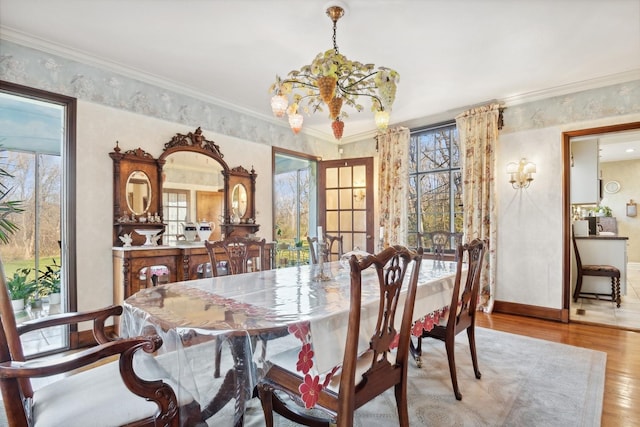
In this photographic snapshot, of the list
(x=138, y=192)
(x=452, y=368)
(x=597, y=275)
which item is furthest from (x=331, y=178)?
(x=597, y=275)

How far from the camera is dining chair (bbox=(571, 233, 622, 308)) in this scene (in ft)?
14.8

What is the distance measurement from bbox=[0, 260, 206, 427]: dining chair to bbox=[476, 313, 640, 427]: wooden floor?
241 centimetres

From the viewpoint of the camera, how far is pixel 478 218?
14.1 ft

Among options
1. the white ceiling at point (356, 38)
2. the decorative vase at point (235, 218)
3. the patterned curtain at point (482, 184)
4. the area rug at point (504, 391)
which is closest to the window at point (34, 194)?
the white ceiling at point (356, 38)

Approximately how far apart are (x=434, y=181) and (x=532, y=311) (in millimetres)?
2213

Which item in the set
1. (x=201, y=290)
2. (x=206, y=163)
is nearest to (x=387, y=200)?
(x=206, y=163)

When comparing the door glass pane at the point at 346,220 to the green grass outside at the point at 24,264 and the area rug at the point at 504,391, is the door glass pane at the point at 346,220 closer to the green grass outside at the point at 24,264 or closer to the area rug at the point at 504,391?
the area rug at the point at 504,391

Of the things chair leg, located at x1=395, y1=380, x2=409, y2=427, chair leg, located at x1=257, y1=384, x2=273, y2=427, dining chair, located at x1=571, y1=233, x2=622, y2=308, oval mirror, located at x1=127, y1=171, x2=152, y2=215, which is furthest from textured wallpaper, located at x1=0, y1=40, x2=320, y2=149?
dining chair, located at x1=571, y1=233, x2=622, y2=308

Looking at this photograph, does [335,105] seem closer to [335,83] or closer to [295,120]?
[335,83]

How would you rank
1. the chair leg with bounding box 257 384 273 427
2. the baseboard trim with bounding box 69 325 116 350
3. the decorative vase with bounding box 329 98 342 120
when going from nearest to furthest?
1. the chair leg with bounding box 257 384 273 427
2. the decorative vase with bounding box 329 98 342 120
3. the baseboard trim with bounding box 69 325 116 350

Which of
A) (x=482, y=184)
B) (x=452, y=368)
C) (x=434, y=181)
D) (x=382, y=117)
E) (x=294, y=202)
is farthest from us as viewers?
(x=294, y=202)

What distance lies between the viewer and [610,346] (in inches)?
120

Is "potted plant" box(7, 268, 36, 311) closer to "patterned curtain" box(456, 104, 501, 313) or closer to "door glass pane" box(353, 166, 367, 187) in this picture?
"door glass pane" box(353, 166, 367, 187)

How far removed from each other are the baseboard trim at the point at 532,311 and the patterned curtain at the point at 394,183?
156 centimetres
